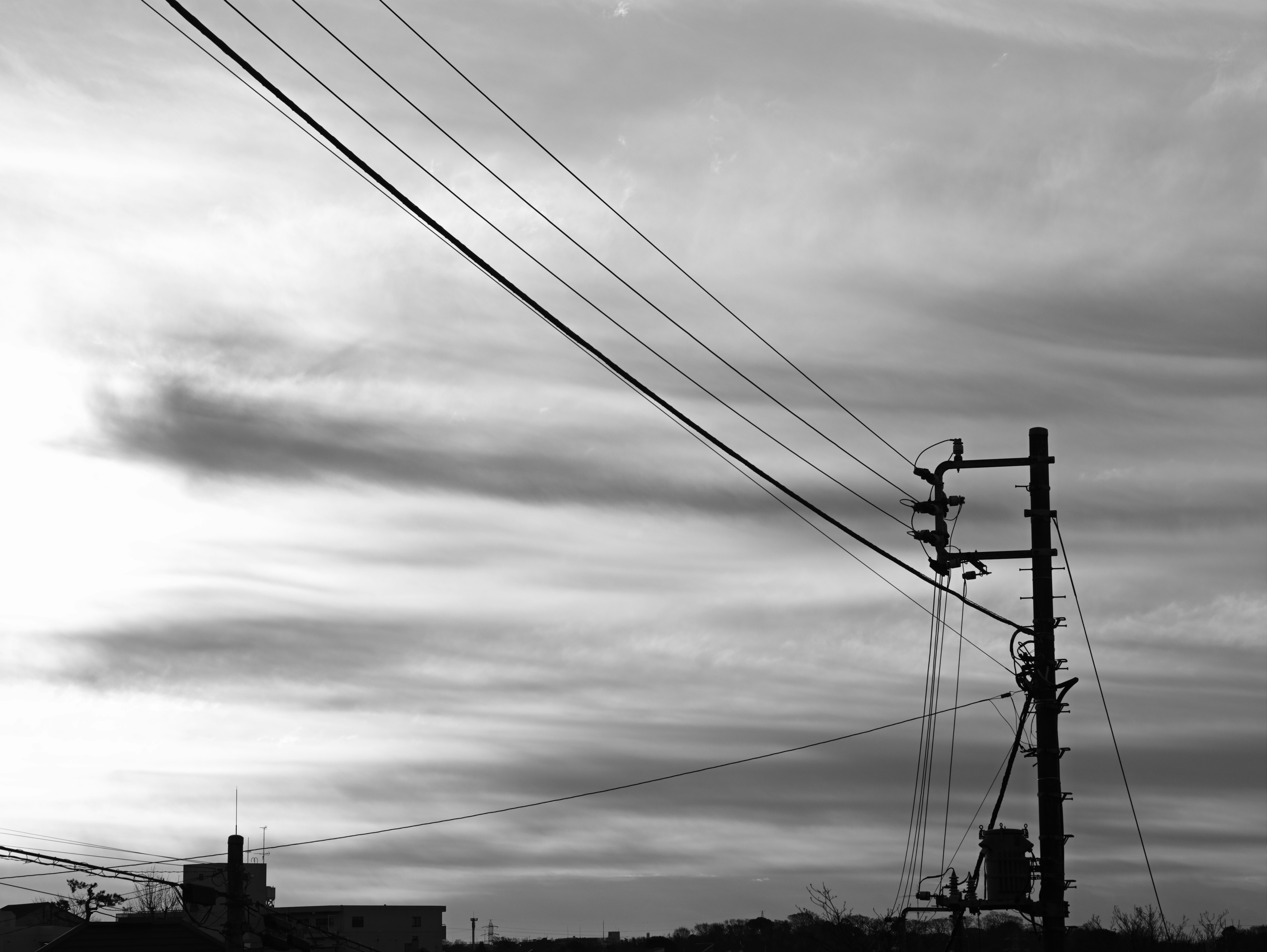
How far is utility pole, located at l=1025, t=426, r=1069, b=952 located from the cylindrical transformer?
357 millimetres

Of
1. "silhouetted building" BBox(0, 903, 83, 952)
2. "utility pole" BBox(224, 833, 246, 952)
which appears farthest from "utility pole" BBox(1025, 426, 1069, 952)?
"silhouetted building" BBox(0, 903, 83, 952)

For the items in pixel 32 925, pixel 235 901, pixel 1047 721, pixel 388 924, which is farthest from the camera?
pixel 388 924

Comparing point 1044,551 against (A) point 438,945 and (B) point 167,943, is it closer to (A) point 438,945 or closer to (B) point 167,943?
(B) point 167,943

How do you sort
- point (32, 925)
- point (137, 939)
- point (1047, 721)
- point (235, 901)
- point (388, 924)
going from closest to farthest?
point (1047, 721) → point (235, 901) → point (137, 939) → point (32, 925) → point (388, 924)

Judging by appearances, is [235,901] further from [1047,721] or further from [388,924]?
[388,924]

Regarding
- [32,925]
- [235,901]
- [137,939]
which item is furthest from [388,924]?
[235,901]

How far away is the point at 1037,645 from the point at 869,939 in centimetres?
2155

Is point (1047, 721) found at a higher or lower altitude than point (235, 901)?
higher

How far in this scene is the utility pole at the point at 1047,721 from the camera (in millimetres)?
21578

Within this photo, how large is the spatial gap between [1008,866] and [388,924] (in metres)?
124

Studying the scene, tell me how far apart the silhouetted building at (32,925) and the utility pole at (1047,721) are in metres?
73.2

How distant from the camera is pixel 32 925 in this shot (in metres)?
102

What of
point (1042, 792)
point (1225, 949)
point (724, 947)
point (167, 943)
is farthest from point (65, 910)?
point (1042, 792)

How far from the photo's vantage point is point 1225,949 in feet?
329
